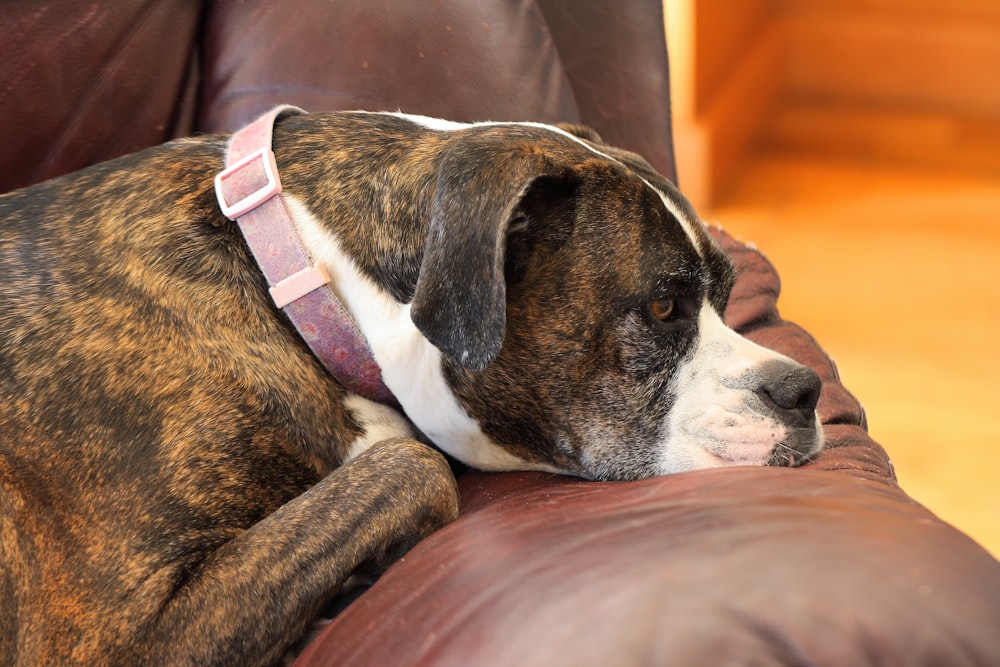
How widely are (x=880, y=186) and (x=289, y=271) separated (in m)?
4.24

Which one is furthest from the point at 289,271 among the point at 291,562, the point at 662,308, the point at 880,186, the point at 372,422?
the point at 880,186

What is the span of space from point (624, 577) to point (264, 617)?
59 centimetres

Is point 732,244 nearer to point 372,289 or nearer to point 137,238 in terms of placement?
point 372,289

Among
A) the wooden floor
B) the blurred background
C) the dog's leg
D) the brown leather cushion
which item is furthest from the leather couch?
the blurred background

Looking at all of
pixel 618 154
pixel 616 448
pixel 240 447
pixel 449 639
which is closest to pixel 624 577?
pixel 449 639

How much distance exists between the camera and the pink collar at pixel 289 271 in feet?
5.62

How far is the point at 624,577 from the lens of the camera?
1.18 meters

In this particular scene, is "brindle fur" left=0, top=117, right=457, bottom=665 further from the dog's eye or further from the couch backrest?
the couch backrest

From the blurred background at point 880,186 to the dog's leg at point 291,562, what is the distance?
2044mm

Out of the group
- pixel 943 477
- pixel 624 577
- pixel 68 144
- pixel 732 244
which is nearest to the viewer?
pixel 624 577

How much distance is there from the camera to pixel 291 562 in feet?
5.09

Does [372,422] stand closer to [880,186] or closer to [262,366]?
[262,366]

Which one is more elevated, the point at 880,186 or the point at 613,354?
the point at 613,354

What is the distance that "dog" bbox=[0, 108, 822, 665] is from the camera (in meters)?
1.55
